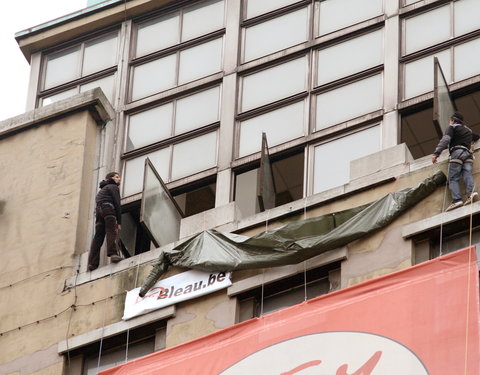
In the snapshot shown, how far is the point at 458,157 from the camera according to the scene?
1135 inches

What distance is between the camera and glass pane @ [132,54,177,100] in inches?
1412

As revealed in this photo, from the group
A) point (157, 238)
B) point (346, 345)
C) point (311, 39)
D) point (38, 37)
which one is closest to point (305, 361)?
point (346, 345)

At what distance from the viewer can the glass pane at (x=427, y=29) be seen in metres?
32.8

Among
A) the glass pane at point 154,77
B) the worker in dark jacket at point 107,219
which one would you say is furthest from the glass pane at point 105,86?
the worker in dark jacket at point 107,219

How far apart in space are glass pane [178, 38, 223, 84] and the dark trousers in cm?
403

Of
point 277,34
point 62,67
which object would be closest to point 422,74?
point 277,34

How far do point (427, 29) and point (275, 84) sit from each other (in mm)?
3304

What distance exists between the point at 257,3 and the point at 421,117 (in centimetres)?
512

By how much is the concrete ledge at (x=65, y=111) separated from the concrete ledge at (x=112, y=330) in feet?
18.9

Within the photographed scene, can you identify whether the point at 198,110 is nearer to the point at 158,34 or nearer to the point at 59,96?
the point at 158,34

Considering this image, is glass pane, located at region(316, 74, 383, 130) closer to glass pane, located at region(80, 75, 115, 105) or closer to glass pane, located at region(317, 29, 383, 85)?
glass pane, located at region(317, 29, 383, 85)

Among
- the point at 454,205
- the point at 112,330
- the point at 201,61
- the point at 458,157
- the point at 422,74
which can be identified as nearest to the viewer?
the point at 454,205

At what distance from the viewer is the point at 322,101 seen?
33.2 m

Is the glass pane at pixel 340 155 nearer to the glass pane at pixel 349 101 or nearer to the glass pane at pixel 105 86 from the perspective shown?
the glass pane at pixel 349 101
